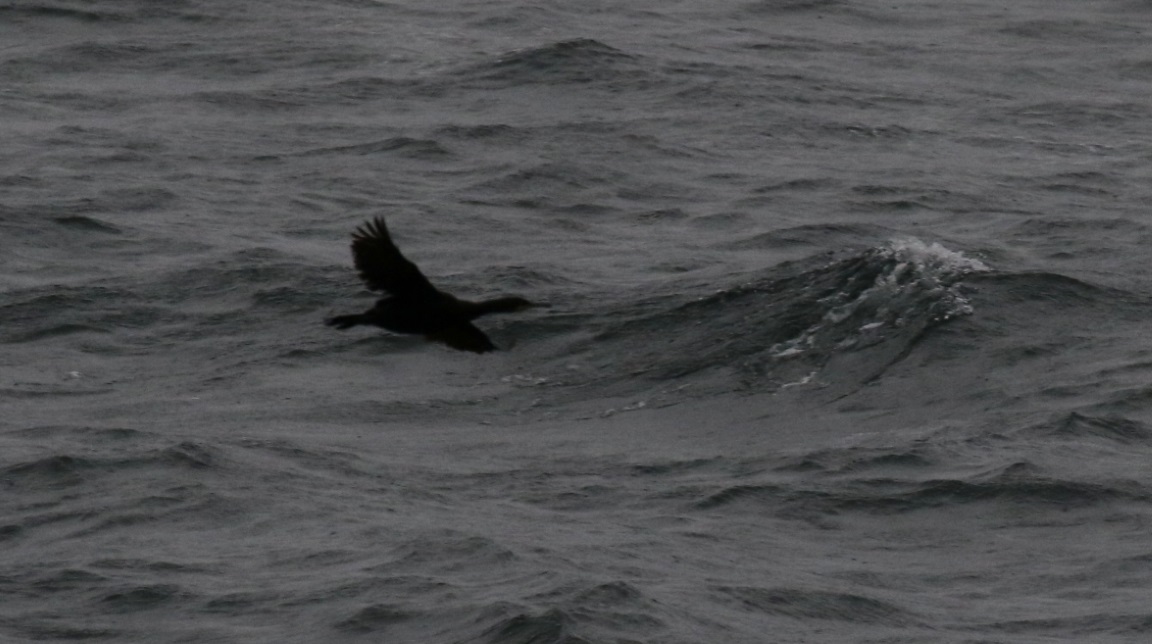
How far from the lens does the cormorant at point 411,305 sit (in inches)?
761

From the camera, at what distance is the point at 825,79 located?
40.8 meters

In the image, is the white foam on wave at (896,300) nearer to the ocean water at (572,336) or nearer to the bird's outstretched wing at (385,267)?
the ocean water at (572,336)

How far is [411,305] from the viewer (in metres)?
19.6

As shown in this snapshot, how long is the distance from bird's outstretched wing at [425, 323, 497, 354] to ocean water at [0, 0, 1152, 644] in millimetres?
5600

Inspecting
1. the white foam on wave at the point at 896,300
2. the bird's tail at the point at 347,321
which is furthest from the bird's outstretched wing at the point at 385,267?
the white foam on wave at the point at 896,300

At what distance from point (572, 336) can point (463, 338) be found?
12.0 metres

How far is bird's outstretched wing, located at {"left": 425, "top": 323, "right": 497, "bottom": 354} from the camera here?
64.1 ft

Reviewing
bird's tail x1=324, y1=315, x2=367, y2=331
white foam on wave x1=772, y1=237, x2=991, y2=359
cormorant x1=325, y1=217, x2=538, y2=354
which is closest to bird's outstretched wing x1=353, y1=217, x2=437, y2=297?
cormorant x1=325, y1=217, x2=538, y2=354

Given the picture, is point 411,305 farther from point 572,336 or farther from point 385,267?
point 572,336

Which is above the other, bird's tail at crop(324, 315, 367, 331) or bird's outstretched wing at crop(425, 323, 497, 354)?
bird's tail at crop(324, 315, 367, 331)

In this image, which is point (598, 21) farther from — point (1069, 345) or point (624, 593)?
point (624, 593)

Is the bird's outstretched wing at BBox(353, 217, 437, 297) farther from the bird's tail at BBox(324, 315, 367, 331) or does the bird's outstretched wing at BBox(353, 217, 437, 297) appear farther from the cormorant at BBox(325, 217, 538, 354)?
the bird's tail at BBox(324, 315, 367, 331)

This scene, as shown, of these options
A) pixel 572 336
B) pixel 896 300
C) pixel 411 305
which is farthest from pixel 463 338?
pixel 896 300

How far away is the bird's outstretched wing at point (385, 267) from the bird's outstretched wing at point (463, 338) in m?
0.30
